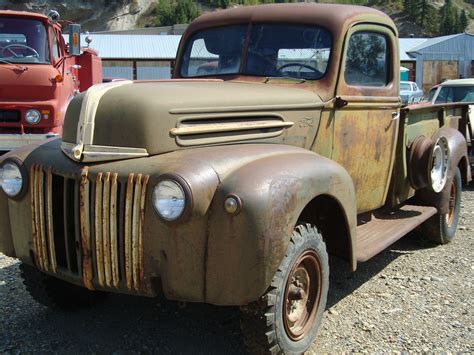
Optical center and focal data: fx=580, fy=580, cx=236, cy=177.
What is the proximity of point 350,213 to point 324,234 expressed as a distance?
26 cm

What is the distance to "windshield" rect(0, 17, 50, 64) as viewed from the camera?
7410mm

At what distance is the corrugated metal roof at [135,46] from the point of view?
3034cm

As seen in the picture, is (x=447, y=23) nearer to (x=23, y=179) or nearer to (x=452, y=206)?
(x=452, y=206)

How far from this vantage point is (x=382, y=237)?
400cm

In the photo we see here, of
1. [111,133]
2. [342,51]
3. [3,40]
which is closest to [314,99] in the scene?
[342,51]

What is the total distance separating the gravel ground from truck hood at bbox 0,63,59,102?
3.37 metres

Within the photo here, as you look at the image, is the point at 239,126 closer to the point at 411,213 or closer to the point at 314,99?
the point at 314,99

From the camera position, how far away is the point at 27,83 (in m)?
7.29

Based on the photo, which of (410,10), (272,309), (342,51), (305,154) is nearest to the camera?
(272,309)

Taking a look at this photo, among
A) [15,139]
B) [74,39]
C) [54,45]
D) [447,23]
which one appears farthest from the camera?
[447,23]

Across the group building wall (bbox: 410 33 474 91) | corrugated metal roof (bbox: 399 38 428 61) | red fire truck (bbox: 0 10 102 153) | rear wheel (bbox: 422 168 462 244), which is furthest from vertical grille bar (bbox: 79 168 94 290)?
building wall (bbox: 410 33 474 91)

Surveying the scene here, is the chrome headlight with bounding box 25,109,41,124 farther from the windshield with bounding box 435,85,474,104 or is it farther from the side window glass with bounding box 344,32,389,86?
the windshield with bounding box 435,85,474,104

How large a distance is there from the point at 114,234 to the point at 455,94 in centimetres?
859

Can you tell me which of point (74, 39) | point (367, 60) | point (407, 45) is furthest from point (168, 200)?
point (407, 45)
